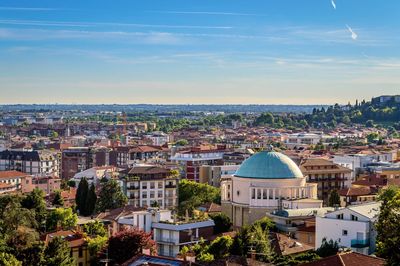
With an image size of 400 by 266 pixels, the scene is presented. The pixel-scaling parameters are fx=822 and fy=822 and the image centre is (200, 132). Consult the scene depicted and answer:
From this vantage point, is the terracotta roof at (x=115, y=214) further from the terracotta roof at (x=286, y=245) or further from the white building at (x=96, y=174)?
the white building at (x=96, y=174)

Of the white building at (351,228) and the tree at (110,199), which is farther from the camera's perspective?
the tree at (110,199)

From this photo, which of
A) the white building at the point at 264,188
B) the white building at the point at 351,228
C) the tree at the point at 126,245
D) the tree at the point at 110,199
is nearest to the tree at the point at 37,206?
the tree at the point at 110,199

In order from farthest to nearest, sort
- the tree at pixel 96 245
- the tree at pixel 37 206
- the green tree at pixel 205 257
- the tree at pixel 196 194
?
the tree at pixel 196 194 < the tree at pixel 37 206 < the tree at pixel 96 245 < the green tree at pixel 205 257

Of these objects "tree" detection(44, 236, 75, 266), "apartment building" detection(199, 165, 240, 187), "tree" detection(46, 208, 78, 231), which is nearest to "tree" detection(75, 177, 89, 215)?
"tree" detection(46, 208, 78, 231)

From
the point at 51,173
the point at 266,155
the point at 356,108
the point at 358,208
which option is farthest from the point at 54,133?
the point at 358,208

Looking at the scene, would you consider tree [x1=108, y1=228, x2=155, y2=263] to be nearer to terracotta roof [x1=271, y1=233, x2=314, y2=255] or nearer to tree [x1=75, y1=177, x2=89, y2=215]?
terracotta roof [x1=271, y1=233, x2=314, y2=255]
